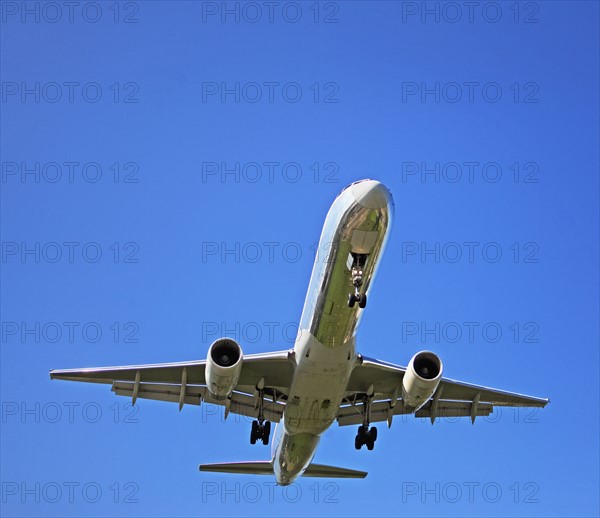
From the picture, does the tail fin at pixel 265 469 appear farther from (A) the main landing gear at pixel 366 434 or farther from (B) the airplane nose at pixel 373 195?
(B) the airplane nose at pixel 373 195

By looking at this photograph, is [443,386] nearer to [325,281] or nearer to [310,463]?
[310,463]

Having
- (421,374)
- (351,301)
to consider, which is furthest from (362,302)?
(421,374)

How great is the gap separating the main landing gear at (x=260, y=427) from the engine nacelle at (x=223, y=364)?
2.82 metres

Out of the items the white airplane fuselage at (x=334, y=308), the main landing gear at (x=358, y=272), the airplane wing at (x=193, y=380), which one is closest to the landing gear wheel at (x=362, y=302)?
the main landing gear at (x=358, y=272)

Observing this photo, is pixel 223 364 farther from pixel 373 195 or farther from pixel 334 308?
pixel 373 195

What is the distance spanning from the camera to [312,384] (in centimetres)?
2959

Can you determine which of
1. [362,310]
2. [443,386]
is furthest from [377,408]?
[362,310]

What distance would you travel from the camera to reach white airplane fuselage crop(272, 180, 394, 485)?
85.0ft

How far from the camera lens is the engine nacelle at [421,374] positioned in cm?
2969

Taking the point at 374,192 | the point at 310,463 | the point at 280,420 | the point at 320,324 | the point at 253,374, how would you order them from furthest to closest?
the point at 310,463
the point at 280,420
the point at 253,374
the point at 320,324
the point at 374,192

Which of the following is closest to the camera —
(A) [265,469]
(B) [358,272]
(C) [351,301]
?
(B) [358,272]

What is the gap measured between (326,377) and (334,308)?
2809mm

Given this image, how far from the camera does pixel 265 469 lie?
3731cm

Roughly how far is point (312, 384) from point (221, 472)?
9117mm
